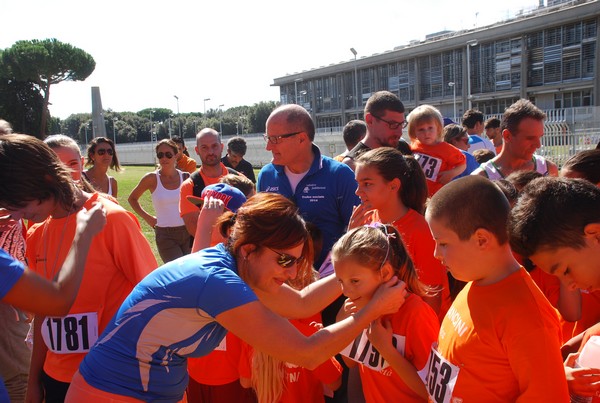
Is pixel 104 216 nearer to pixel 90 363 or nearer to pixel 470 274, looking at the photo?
pixel 90 363

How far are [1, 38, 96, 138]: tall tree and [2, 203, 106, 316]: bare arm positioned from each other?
235ft

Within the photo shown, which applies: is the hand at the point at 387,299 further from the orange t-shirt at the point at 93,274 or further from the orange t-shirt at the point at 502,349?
the orange t-shirt at the point at 93,274

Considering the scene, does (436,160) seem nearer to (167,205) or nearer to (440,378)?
(440,378)

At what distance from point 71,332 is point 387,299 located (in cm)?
158

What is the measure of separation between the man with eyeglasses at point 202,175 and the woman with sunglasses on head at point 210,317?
297cm

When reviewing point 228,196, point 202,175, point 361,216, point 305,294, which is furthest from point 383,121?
point 305,294

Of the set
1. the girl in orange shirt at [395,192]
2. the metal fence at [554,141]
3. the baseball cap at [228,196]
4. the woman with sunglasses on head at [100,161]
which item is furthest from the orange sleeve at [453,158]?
the metal fence at [554,141]

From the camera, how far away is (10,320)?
10.6 feet

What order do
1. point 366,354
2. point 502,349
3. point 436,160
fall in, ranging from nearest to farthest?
point 502,349
point 366,354
point 436,160

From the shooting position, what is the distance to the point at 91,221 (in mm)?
2367

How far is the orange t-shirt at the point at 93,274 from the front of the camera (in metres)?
2.55

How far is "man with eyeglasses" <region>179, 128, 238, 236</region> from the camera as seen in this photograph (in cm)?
516

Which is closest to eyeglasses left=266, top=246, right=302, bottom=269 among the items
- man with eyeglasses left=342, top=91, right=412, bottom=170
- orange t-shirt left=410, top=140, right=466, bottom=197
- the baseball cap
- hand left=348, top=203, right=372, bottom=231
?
the baseball cap

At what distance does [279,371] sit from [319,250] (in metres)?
1.06
